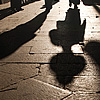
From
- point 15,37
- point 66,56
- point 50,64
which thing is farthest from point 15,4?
point 50,64

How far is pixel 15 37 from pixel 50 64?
2084 mm

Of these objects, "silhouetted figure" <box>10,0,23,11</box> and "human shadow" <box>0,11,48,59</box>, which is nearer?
"human shadow" <box>0,11,48,59</box>

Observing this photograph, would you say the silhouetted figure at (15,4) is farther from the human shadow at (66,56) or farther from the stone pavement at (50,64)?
the human shadow at (66,56)

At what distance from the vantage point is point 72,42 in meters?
4.06

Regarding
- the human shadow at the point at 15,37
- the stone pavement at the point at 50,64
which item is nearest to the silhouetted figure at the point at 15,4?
the human shadow at the point at 15,37

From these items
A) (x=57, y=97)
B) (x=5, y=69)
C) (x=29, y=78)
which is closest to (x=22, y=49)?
(x=5, y=69)

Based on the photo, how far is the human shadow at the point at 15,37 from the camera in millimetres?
3787

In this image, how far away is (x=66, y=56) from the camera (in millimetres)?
3312

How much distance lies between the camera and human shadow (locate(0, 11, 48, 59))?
3.79 metres

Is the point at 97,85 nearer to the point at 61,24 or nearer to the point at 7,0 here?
the point at 61,24

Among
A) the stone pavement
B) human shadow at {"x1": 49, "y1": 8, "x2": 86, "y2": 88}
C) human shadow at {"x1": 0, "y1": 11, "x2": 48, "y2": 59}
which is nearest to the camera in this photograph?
the stone pavement

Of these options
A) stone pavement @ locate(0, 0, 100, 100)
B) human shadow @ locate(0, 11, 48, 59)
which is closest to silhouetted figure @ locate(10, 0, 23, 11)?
human shadow @ locate(0, 11, 48, 59)

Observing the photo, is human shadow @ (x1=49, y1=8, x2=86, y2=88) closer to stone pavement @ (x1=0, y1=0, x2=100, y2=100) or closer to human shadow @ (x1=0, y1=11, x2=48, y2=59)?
stone pavement @ (x1=0, y1=0, x2=100, y2=100)

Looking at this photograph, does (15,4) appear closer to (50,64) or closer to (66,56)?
(66,56)
